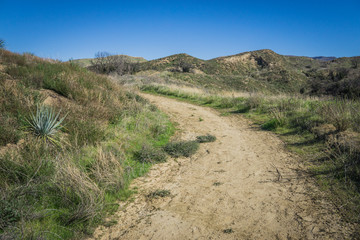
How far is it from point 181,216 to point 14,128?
4.21 meters

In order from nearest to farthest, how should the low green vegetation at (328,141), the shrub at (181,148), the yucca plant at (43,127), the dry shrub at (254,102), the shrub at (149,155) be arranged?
the low green vegetation at (328,141)
the yucca plant at (43,127)
the shrub at (149,155)
the shrub at (181,148)
the dry shrub at (254,102)

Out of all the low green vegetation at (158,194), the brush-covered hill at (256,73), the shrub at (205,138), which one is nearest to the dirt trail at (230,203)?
the low green vegetation at (158,194)

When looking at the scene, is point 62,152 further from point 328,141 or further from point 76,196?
point 328,141

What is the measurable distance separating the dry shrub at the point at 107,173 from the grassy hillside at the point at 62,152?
18mm

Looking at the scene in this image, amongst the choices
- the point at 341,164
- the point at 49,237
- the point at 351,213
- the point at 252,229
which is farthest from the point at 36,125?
the point at 341,164

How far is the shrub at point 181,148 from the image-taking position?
18.9 feet

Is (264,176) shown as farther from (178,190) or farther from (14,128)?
(14,128)

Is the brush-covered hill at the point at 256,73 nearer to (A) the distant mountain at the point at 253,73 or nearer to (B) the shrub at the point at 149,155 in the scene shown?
(A) the distant mountain at the point at 253,73

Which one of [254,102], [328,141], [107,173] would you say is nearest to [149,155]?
[107,173]

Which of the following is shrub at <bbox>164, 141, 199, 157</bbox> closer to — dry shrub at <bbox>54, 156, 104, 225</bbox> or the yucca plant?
dry shrub at <bbox>54, 156, 104, 225</bbox>

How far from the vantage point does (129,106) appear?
8.54 metres

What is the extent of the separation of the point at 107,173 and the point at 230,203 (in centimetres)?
242

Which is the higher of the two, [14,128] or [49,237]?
[14,128]

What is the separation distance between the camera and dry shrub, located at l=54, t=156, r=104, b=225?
2957 mm
